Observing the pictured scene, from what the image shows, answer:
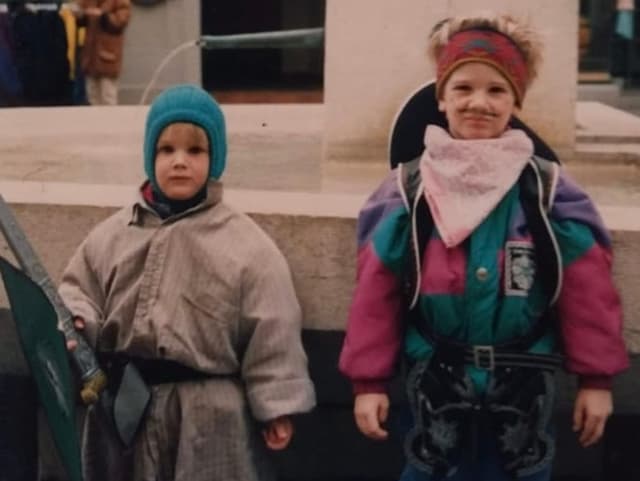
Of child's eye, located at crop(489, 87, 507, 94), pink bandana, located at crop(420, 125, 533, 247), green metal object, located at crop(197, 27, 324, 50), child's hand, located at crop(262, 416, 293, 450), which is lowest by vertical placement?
child's hand, located at crop(262, 416, 293, 450)

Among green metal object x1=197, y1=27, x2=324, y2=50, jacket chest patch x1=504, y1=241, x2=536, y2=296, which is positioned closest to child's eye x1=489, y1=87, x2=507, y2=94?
jacket chest patch x1=504, y1=241, x2=536, y2=296

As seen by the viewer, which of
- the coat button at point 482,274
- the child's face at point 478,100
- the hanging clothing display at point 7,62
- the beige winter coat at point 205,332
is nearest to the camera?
the coat button at point 482,274

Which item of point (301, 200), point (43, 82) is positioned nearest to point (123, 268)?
point (301, 200)

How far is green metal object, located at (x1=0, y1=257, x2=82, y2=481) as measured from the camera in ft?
11.4

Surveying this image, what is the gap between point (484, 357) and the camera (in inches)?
136

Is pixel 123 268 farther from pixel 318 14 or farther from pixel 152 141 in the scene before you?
pixel 318 14

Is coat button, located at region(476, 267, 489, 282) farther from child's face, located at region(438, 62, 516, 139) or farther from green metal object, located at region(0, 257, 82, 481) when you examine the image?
green metal object, located at region(0, 257, 82, 481)

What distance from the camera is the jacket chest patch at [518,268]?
11.2 ft

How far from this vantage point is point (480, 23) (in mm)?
3533

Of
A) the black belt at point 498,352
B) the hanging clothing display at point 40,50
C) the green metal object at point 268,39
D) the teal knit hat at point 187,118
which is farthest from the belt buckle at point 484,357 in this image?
the hanging clothing display at point 40,50

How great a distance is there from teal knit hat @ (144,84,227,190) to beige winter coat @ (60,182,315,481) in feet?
0.29

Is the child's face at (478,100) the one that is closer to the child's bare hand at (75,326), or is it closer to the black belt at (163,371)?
the black belt at (163,371)

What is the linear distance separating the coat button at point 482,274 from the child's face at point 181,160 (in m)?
0.72

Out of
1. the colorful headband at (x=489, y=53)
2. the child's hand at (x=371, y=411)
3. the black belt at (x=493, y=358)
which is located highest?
the colorful headband at (x=489, y=53)
